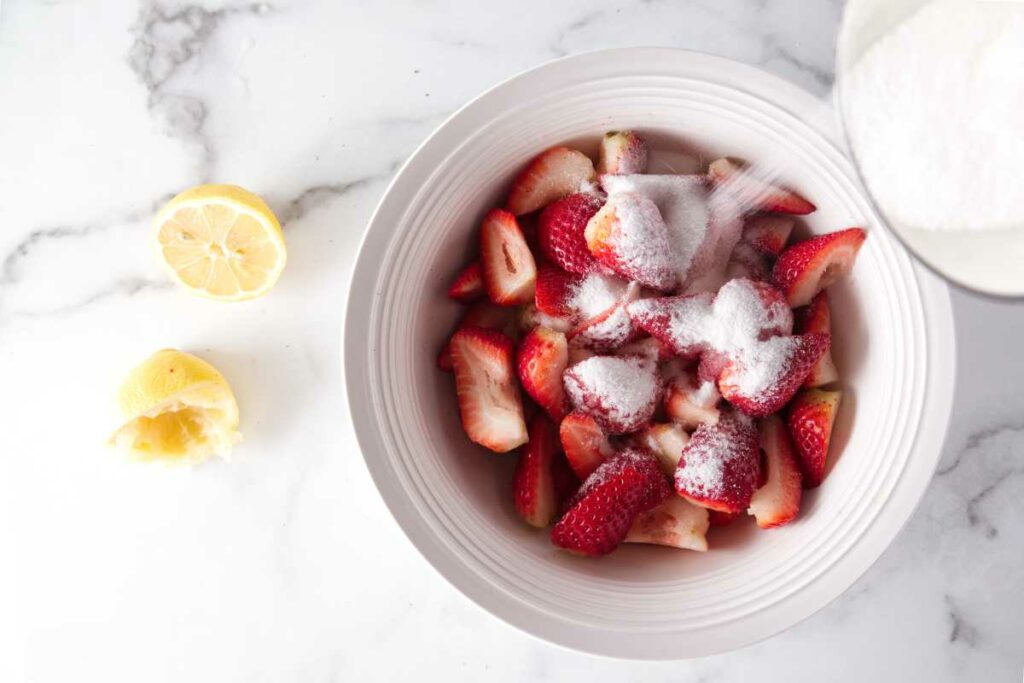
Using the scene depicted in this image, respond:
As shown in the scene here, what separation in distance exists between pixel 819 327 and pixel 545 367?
0.32m

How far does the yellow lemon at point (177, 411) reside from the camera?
3.85 ft

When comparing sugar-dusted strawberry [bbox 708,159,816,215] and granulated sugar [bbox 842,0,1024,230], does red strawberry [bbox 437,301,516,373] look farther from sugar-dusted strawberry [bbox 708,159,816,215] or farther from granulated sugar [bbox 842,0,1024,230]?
granulated sugar [bbox 842,0,1024,230]

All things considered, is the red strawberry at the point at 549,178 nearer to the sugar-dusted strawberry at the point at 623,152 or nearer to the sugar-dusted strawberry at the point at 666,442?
the sugar-dusted strawberry at the point at 623,152

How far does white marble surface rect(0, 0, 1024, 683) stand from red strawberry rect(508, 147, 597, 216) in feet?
0.71

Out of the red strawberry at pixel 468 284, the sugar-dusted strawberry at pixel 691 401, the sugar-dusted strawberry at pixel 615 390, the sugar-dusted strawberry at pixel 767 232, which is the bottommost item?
the sugar-dusted strawberry at pixel 691 401

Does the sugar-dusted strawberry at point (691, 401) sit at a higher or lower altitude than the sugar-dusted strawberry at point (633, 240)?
lower

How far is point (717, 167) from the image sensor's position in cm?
110

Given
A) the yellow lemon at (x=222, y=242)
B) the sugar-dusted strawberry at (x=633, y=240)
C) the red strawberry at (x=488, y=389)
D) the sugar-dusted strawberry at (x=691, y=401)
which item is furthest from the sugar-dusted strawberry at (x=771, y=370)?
the yellow lemon at (x=222, y=242)

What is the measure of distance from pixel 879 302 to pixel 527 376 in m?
0.40

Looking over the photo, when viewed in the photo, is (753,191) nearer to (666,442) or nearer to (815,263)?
(815,263)

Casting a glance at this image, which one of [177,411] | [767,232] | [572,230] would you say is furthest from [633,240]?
[177,411]

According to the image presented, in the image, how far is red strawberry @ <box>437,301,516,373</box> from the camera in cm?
115

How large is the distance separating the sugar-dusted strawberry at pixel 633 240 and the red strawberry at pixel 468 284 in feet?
0.48

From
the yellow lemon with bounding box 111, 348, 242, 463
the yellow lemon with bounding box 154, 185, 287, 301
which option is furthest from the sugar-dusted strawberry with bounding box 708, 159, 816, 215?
the yellow lemon with bounding box 111, 348, 242, 463
